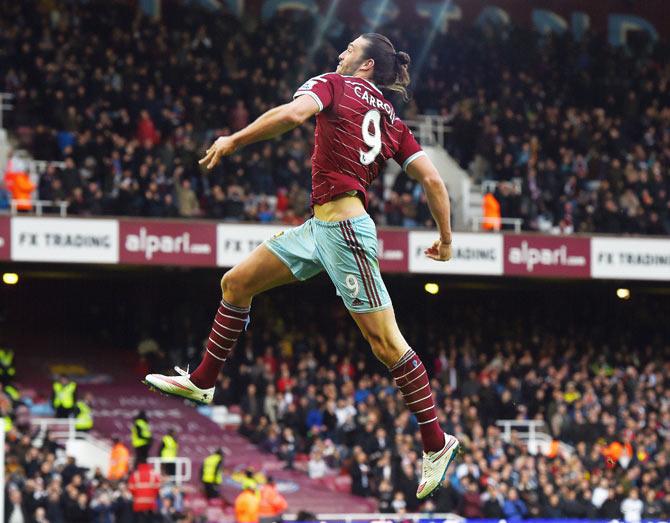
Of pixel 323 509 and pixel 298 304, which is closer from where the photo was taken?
pixel 323 509

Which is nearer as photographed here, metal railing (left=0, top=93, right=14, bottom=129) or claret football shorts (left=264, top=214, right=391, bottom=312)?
claret football shorts (left=264, top=214, right=391, bottom=312)

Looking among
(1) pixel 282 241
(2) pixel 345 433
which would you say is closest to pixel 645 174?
(2) pixel 345 433

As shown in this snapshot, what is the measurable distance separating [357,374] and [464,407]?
2.54 meters

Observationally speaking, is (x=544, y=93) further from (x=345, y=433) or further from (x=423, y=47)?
(x=345, y=433)

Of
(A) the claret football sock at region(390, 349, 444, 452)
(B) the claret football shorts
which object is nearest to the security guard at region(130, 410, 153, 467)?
(A) the claret football sock at region(390, 349, 444, 452)

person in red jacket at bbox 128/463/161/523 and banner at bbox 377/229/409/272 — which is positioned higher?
banner at bbox 377/229/409/272

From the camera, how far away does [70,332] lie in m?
29.0

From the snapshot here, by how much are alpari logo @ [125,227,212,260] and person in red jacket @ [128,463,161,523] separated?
507cm

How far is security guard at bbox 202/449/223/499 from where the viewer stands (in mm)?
22438

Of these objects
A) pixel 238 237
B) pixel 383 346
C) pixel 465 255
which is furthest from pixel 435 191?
pixel 465 255

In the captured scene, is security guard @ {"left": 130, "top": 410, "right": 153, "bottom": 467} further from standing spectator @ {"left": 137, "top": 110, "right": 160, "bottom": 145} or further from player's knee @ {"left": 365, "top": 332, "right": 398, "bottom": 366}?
player's knee @ {"left": 365, "top": 332, "right": 398, "bottom": 366}

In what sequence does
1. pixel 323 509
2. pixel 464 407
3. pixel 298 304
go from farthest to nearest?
pixel 298 304
pixel 464 407
pixel 323 509

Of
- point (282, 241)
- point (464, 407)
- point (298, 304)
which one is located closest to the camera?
point (282, 241)

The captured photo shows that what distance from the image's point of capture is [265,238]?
24.8 m
